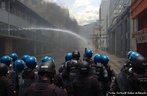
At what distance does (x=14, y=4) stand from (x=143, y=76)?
45002mm

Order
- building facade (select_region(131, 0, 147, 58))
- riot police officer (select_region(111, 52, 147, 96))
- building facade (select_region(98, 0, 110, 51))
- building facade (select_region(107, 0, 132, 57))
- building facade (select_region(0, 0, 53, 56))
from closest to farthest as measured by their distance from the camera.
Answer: riot police officer (select_region(111, 52, 147, 96)) < building facade (select_region(131, 0, 147, 58)) < building facade (select_region(107, 0, 132, 57)) < building facade (select_region(0, 0, 53, 56)) < building facade (select_region(98, 0, 110, 51))

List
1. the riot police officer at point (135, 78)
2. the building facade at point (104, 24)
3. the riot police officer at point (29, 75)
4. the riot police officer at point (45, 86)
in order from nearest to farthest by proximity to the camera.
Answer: the riot police officer at point (45, 86) → the riot police officer at point (135, 78) → the riot police officer at point (29, 75) → the building facade at point (104, 24)

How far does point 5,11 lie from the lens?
4212cm

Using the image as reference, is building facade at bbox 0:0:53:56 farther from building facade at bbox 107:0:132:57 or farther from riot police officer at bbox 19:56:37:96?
riot police officer at bbox 19:56:37:96

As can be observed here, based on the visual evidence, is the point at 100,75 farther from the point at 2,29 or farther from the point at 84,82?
the point at 2,29

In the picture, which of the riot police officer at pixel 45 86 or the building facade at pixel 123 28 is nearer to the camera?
the riot police officer at pixel 45 86

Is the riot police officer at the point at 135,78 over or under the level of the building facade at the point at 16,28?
under

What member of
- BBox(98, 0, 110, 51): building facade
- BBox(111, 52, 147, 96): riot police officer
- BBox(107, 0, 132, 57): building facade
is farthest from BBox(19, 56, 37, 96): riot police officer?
BBox(98, 0, 110, 51): building facade

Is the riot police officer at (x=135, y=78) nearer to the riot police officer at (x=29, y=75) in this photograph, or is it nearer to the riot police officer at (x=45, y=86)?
the riot police officer at (x=45, y=86)

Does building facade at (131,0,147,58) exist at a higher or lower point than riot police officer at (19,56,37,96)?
higher

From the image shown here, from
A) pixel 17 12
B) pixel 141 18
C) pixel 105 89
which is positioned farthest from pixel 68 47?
pixel 105 89

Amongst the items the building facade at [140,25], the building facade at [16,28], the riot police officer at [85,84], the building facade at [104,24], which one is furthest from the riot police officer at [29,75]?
the building facade at [104,24]

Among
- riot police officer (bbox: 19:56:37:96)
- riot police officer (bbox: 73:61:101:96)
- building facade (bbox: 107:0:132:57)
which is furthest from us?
building facade (bbox: 107:0:132:57)

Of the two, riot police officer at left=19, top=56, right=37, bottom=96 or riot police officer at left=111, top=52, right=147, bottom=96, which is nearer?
riot police officer at left=111, top=52, right=147, bottom=96
